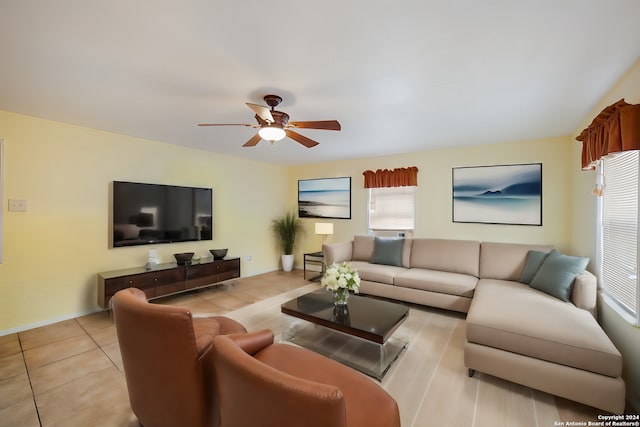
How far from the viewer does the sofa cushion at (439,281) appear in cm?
320

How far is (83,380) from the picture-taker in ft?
6.72

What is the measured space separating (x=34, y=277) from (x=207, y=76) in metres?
3.10

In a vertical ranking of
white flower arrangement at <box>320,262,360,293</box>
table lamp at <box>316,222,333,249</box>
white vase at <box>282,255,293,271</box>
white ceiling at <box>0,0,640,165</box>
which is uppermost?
white ceiling at <box>0,0,640,165</box>

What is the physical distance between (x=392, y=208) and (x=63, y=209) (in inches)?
187

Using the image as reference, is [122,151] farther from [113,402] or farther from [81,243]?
[113,402]

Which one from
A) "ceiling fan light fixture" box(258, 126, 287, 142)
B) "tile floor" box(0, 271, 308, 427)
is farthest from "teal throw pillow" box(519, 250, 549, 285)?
"tile floor" box(0, 271, 308, 427)

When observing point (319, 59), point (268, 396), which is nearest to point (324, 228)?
point (319, 59)

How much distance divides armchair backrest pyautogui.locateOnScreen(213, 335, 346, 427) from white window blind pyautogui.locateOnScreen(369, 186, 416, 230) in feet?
13.7

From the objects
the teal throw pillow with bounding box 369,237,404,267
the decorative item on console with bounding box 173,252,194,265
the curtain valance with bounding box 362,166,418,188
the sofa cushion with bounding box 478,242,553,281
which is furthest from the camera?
the curtain valance with bounding box 362,166,418,188

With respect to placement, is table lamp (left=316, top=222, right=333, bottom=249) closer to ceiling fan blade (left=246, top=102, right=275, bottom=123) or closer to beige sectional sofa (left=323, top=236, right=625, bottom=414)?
beige sectional sofa (left=323, top=236, right=625, bottom=414)

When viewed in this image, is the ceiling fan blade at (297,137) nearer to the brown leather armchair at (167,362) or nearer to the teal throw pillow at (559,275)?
the brown leather armchair at (167,362)

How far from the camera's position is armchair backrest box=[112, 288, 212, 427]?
1.25 m

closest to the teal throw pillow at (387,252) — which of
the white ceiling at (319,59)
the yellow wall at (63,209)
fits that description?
the white ceiling at (319,59)

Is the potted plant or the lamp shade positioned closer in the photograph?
the lamp shade
